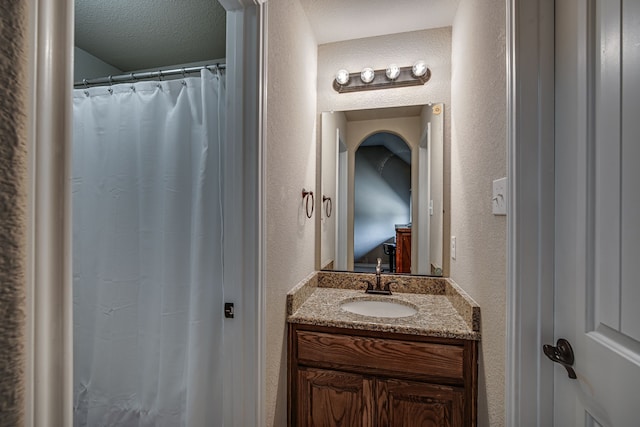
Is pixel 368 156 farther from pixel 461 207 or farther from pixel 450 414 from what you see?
pixel 450 414

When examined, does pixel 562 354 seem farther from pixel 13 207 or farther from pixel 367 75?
pixel 367 75

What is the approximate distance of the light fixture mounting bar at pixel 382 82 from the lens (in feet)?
5.79

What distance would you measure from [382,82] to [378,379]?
1667 millimetres

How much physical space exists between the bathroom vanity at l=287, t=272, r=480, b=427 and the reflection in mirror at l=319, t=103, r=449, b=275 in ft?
1.47

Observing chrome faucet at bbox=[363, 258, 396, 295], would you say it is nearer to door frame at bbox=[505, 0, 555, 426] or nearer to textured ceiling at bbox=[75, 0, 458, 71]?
door frame at bbox=[505, 0, 555, 426]

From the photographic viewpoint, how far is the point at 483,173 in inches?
45.0

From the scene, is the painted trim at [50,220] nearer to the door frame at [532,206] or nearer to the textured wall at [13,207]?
the textured wall at [13,207]

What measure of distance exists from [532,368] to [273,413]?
98 cm

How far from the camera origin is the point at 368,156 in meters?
1.88

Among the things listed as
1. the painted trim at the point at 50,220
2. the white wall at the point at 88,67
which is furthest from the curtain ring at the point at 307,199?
the white wall at the point at 88,67


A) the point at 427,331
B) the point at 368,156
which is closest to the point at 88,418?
the point at 427,331

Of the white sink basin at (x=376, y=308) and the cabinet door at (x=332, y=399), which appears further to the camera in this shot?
the white sink basin at (x=376, y=308)

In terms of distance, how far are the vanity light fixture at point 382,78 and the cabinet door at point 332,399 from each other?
1650 mm

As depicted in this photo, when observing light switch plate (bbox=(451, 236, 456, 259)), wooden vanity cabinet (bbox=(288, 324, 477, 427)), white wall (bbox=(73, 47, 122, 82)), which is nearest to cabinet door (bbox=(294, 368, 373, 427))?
wooden vanity cabinet (bbox=(288, 324, 477, 427))
